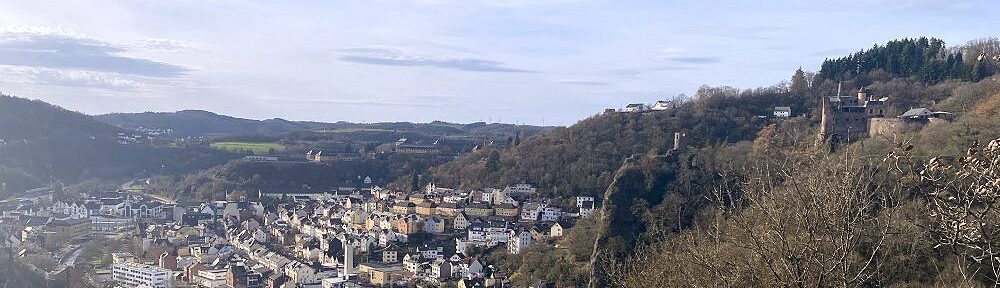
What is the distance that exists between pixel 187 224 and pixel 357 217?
7783 mm

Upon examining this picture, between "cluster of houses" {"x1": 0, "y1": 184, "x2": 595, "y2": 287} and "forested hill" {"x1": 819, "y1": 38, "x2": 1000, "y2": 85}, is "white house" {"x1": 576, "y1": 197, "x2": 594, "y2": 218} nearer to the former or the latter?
"cluster of houses" {"x1": 0, "y1": 184, "x2": 595, "y2": 287}

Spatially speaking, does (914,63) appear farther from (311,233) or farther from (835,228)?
(835,228)

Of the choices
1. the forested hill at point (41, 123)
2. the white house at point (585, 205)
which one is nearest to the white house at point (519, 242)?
the white house at point (585, 205)

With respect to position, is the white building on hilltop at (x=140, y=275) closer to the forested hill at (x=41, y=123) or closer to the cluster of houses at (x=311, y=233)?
the cluster of houses at (x=311, y=233)

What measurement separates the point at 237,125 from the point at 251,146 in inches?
1532

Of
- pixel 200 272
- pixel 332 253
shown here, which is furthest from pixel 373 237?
pixel 200 272

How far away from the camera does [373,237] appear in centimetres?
2800

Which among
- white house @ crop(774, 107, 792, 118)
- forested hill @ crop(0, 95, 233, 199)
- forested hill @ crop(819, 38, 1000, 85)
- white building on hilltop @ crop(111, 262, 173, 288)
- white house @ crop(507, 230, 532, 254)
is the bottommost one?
white building on hilltop @ crop(111, 262, 173, 288)

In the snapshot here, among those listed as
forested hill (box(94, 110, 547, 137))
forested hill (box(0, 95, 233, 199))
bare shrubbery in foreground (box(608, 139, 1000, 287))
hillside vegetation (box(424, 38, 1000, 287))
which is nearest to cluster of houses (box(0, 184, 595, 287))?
hillside vegetation (box(424, 38, 1000, 287))

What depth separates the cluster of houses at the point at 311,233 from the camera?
76.9 feet

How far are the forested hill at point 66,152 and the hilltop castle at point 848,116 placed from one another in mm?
38996

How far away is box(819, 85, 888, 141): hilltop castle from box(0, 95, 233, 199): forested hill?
38996mm

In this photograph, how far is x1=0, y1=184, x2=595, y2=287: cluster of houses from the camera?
2344cm

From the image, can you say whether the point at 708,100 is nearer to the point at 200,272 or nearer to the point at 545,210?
the point at 545,210
